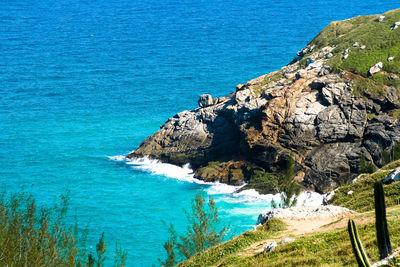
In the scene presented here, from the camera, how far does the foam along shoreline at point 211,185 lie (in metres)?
71.5

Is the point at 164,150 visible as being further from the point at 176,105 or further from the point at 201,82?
the point at 201,82

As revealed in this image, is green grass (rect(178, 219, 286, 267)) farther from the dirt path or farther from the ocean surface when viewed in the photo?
the ocean surface

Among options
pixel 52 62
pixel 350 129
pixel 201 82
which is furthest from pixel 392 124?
pixel 52 62

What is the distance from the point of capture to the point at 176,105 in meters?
126

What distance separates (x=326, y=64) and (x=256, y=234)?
2055 inches

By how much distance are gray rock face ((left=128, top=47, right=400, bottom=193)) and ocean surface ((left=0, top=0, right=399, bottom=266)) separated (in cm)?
630

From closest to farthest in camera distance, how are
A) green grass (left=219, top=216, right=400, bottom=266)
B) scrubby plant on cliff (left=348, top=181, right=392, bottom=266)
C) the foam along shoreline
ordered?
scrubby plant on cliff (left=348, top=181, right=392, bottom=266)
green grass (left=219, top=216, right=400, bottom=266)
the foam along shoreline

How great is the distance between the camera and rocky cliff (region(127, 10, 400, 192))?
74.6m

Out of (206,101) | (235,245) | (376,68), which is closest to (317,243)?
(235,245)

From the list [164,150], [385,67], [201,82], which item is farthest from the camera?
[201,82]

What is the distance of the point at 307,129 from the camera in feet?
253

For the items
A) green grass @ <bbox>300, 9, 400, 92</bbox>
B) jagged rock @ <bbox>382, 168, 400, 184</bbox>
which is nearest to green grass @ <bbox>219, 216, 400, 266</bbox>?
jagged rock @ <bbox>382, 168, 400, 184</bbox>

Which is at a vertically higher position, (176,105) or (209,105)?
(176,105)

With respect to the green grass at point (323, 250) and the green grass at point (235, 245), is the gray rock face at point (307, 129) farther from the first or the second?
the green grass at point (323, 250)
